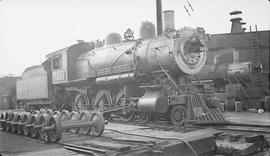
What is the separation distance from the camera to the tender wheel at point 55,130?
716cm

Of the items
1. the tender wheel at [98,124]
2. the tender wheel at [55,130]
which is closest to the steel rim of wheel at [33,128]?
the tender wheel at [55,130]

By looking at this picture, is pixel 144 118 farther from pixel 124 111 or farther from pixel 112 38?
pixel 112 38

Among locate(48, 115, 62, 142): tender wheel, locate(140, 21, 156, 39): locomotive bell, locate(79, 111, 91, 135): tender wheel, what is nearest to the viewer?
locate(48, 115, 62, 142): tender wheel

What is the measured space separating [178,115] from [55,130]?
4631 mm

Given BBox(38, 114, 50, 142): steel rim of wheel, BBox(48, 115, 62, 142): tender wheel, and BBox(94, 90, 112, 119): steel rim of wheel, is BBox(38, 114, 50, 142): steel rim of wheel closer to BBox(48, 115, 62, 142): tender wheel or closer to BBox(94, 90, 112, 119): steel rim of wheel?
BBox(48, 115, 62, 142): tender wheel

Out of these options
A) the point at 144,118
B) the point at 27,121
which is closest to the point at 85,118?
the point at 27,121

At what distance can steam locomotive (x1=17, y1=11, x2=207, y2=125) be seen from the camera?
10586mm

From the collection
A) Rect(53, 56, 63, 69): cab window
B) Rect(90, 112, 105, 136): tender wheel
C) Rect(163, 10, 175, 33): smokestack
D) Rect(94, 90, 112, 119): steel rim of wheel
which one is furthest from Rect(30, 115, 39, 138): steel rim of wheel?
Rect(53, 56, 63, 69): cab window

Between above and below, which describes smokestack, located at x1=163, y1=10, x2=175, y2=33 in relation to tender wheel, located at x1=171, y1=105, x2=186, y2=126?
above

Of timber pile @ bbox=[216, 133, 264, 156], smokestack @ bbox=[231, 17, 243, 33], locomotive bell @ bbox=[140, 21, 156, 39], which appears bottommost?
timber pile @ bbox=[216, 133, 264, 156]

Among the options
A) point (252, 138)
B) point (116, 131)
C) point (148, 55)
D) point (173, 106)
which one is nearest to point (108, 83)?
point (148, 55)

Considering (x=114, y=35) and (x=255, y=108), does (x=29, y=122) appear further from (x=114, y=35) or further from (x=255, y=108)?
(x=255, y=108)

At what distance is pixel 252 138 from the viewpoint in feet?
23.9

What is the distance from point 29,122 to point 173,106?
4.85 meters
